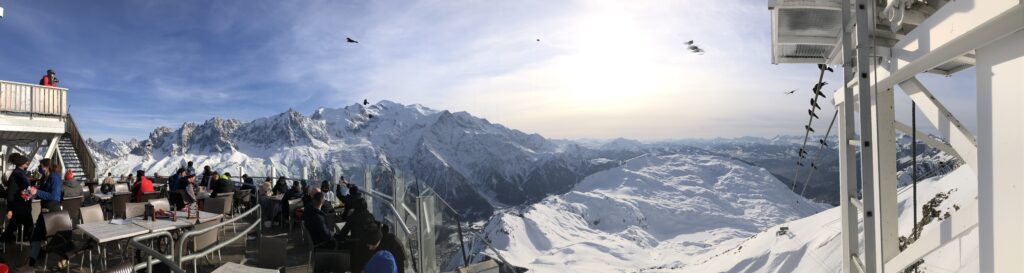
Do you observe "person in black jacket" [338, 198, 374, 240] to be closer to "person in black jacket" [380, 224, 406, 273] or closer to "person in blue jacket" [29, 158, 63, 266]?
"person in black jacket" [380, 224, 406, 273]

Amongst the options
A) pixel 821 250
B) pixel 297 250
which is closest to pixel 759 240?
pixel 821 250

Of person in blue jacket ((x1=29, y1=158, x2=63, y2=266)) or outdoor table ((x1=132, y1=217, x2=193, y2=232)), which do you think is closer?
outdoor table ((x1=132, y1=217, x2=193, y2=232))

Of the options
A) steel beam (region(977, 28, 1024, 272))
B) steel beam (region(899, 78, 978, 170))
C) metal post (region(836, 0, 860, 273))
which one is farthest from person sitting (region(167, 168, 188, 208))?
steel beam (region(977, 28, 1024, 272))

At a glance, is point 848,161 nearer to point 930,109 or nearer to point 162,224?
point 930,109

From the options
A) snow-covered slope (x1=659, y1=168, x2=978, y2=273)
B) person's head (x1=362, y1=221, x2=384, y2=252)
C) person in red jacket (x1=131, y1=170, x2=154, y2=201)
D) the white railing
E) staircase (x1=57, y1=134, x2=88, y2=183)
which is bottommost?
snow-covered slope (x1=659, y1=168, x2=978, y2=273)

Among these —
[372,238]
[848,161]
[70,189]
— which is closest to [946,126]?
[848,161]

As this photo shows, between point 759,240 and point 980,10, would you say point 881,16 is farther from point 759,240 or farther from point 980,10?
point 759,240

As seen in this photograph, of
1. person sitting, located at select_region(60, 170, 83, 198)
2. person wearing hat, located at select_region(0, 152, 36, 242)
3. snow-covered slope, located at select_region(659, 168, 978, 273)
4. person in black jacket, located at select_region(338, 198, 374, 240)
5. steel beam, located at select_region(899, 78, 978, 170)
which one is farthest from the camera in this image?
snow-covered slope, located at select_region(659, 168, 978, 273)
